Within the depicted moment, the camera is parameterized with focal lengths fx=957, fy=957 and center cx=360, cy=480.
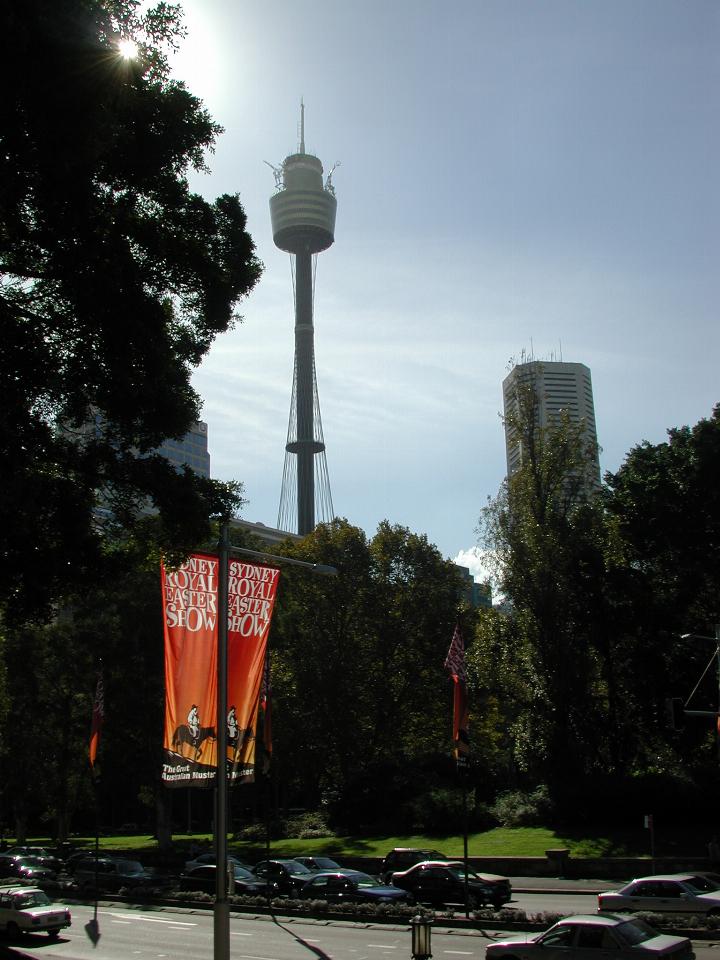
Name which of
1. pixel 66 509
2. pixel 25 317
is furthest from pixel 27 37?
pixel 66 509

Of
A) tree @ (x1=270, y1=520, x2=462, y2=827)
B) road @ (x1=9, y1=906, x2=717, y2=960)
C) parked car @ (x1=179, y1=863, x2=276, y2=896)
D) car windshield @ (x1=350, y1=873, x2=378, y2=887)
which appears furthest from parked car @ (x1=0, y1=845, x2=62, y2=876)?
car windshield @ (x1=350, y1=873, x2=378, y2=887)

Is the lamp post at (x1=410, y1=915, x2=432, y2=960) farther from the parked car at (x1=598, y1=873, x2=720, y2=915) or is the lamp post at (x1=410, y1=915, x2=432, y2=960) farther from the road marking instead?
the road marking

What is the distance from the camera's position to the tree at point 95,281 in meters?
16.9

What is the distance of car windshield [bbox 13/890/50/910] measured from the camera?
2777 centimetres

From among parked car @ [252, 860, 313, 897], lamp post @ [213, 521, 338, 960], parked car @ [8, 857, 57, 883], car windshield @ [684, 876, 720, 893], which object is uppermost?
lamp post @ [213, 521, 338, 960]

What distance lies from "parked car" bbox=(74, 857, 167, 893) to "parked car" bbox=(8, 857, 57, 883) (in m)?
1.42

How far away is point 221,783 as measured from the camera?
14203 millimetres

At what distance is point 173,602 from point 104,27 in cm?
1023

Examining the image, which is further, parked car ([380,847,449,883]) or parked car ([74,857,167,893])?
parked car ([74,857,167,893])

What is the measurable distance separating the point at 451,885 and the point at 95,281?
22.6 m

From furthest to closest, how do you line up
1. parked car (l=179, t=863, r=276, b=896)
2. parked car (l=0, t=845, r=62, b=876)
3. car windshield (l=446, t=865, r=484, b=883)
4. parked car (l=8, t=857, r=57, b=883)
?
parked car (l=0, t=845, r=62, b=876) < parked car (l=8, t=857, r=57, b=883) < parked car (l=179, t=863, r=276, b=896) < car windshield (l=446, t=865, r=484, b=883)

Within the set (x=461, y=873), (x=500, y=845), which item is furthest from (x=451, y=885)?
(x=500, y=845)

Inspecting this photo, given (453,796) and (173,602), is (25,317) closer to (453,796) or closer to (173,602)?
(173,602)

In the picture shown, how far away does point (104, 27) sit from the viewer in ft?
55.8
